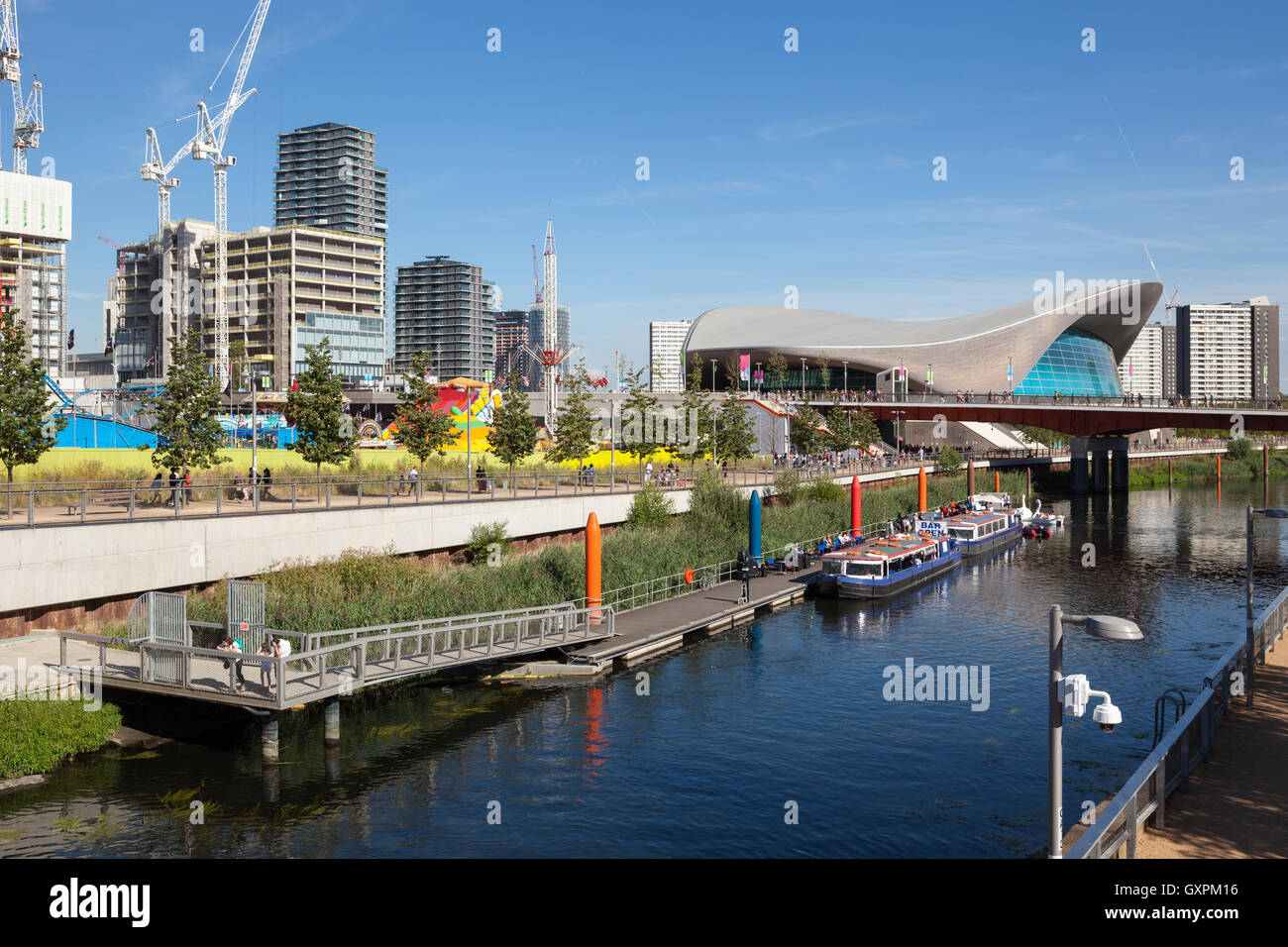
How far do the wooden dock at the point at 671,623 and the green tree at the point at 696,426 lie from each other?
19.2 metres

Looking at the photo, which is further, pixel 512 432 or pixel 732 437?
pixel 732 437

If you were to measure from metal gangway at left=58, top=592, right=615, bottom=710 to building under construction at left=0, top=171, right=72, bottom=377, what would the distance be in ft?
463

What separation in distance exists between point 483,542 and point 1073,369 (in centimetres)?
11691

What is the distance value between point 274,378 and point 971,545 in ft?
428

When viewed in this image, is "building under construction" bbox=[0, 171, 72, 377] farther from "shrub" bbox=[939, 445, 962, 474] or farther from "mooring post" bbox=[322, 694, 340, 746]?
"mooring post" bbox=[322, 694, 340, 746]

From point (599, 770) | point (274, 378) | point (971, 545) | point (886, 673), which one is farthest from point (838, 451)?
point (274, 378)

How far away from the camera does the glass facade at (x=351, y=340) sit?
170 meters

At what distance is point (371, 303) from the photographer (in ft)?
599

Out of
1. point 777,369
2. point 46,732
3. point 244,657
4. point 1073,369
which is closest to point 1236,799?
point 244,657

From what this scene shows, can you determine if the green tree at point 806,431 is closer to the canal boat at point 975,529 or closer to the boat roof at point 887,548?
the canal boat at point 975,529

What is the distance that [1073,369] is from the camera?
137m

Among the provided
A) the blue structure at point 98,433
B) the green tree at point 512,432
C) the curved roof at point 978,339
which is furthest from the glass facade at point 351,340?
the green tree at point 512,432

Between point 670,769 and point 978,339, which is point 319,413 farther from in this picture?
point 978,339

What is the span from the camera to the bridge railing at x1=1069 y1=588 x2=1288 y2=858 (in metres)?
13.9
